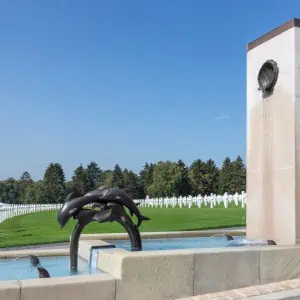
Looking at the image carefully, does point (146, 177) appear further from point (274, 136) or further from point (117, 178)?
point (274, 136)

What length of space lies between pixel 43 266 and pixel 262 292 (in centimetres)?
400

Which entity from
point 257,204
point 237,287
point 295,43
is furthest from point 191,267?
point 295,43

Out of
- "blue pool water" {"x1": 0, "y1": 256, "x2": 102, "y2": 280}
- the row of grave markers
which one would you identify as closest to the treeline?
the row of grave markers

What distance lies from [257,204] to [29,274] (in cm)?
524

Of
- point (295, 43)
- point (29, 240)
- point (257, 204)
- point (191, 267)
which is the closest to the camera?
point (191, 267)

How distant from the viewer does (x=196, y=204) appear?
40812mm

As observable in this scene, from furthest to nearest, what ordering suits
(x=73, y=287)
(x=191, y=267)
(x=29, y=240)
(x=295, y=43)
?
(x=29, y=240) → (x=295, y=43) → (x=191, y=267) → (x=73, y=287)

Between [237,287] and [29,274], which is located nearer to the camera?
[237,287]

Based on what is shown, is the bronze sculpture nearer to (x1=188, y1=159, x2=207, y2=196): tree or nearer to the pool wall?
the pool wall

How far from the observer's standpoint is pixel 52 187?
84812 millimetres

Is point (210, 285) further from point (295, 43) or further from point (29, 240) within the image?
point (29, 240)

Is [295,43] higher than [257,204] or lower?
higher

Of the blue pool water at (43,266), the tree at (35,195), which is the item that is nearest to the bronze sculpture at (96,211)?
the blue pool water at (43,266)

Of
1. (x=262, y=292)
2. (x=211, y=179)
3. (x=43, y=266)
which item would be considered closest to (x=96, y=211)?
(x=43, y=266)
